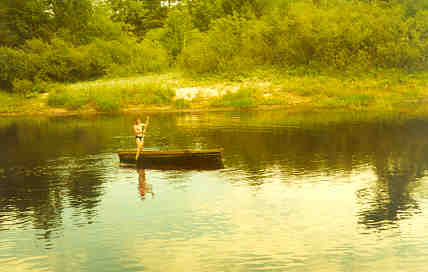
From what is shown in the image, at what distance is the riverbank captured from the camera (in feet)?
197

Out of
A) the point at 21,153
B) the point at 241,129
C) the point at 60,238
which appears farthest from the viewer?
the point at 241,129

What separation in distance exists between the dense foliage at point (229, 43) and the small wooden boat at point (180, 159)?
3476 centimetres

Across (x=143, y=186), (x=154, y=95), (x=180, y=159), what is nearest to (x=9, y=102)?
(x=154, y=95)

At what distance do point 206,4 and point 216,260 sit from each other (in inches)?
3104

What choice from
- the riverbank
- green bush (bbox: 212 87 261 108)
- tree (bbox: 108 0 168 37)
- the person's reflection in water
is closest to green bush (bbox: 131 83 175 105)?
the riverbank

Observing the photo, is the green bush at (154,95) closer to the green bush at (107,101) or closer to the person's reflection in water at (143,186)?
the green bush at (107,101)

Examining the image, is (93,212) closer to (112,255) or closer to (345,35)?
(112,255)

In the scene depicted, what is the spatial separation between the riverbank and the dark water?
19.5 metres

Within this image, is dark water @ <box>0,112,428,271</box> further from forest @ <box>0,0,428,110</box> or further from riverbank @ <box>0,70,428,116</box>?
forest @ <box>0,0,428,110</box>

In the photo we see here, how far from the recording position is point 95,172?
30062 millimetres

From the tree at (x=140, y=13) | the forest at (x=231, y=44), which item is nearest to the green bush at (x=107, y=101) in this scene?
the forest at (x=231, y=44)

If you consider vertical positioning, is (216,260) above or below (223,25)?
below

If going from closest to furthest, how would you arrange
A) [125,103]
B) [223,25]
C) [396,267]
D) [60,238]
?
[396,267]
[60,238]
[125,103]
[223,25]

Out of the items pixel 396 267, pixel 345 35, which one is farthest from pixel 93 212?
pixel 345 35
